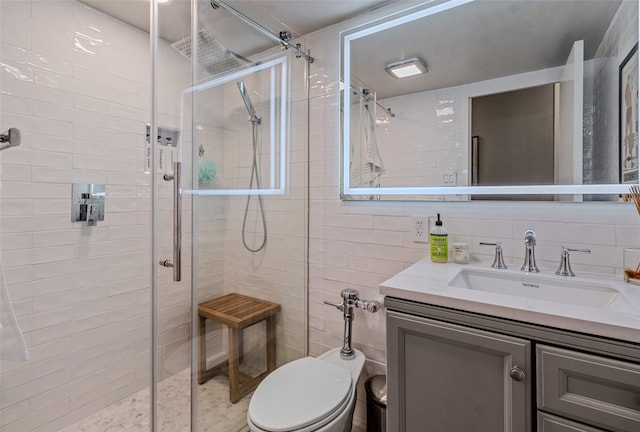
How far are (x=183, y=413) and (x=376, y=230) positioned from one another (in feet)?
4.09

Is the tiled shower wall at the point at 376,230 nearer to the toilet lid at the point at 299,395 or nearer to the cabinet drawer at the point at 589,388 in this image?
the toilet lid at the point at 299,395

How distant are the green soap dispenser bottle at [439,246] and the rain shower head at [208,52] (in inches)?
50.5

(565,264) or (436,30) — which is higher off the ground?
(436,30)

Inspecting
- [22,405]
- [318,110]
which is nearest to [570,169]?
[318,110]

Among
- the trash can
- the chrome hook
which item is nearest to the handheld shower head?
the chrome hook

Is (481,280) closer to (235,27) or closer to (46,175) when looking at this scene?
A: (235,27)

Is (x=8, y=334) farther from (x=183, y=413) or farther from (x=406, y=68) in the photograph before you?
(x=406, y=68)

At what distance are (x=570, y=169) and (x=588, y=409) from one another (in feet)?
2.88

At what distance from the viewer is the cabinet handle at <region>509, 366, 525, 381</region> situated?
31.4 inches

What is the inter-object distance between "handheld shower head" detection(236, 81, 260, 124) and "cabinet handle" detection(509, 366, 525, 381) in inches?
62.8

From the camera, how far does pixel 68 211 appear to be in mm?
1636

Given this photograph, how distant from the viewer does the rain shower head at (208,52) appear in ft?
4.49

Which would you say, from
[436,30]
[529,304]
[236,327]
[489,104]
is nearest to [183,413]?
[236,327]

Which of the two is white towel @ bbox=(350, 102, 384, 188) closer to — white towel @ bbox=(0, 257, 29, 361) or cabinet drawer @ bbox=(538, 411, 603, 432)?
cabinet drawer @ bbox=(538, 411, 603, 432)
